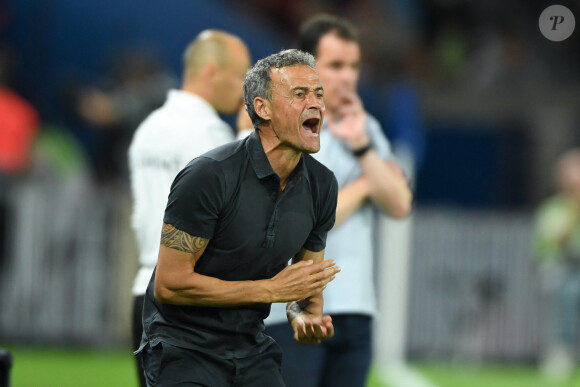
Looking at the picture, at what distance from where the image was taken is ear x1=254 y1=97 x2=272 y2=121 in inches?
162

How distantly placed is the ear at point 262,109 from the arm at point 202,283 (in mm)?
555

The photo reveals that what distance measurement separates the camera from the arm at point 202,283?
390 cm

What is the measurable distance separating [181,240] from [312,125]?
0.69 metres

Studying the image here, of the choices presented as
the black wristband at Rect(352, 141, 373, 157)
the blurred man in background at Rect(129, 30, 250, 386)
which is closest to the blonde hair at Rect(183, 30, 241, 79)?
the blurred man in background at Rect(129, 30, 250, 386)

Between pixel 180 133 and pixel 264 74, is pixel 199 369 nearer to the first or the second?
pixel 264 74

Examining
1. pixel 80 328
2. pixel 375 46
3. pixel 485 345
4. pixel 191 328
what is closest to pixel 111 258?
pixel 80 328

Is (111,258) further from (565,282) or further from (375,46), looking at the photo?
(375,46)

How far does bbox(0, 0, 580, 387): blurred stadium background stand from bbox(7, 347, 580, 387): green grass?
3 centimetres

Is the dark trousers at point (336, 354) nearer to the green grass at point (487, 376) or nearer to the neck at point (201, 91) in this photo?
the neck at point (201, 91)

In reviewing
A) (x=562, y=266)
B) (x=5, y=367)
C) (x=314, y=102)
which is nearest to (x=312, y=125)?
(x=314, y=102)

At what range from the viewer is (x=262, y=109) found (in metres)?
4.12

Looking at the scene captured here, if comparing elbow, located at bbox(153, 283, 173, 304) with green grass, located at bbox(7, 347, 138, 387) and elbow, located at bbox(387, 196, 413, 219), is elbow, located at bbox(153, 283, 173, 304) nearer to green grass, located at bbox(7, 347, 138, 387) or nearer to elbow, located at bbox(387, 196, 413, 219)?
elbow, located at bbox(387, 196, 413, 219)

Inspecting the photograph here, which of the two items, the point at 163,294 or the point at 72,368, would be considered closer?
the point at 163,294

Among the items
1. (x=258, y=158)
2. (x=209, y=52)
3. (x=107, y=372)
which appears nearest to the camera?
(x=258, y=158)
